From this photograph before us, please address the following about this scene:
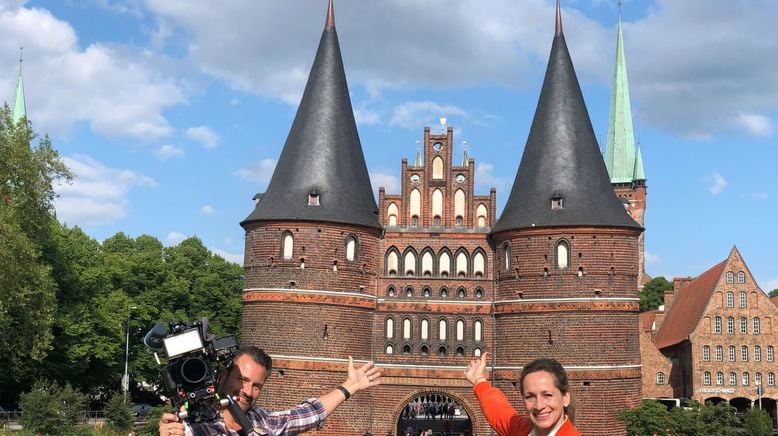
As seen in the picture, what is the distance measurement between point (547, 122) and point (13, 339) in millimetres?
18867

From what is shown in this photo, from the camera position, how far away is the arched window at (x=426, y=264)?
1312 inches

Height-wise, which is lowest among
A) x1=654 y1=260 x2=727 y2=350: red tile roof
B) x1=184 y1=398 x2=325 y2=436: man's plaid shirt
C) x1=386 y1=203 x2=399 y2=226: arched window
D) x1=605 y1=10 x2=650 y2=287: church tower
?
x1=184 y1=398 x2=325 y2=436: man's plaid shirt

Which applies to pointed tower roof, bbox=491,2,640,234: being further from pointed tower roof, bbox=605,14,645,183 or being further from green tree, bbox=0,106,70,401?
pointed tower roof, bbox=605,14,645,183

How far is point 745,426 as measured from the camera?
36.1 metres

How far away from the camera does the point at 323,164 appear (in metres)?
32.5

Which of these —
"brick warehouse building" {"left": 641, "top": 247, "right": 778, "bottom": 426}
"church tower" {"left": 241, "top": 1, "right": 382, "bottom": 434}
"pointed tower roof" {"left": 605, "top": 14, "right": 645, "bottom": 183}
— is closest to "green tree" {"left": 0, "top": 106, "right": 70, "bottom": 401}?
"church tower" {"left": 241, "top": 1, "right": 382, "bottom": 434}

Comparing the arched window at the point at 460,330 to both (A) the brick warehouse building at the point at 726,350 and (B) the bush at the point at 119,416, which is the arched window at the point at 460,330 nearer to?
(B) the bush at the point at 119,416

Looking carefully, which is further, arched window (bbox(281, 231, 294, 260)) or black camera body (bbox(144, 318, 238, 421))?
arched window (bbox(281, 231, 294, 260))

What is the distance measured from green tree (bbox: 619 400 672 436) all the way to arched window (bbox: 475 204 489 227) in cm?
768

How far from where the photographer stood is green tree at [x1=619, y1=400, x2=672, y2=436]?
2920 cm

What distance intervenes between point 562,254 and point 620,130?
2284 inches

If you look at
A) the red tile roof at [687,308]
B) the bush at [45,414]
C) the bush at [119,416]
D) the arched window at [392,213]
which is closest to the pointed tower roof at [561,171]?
the arched window at [392,213]

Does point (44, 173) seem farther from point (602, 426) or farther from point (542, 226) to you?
point (602, 426)

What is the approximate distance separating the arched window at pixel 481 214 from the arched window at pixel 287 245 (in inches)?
256
